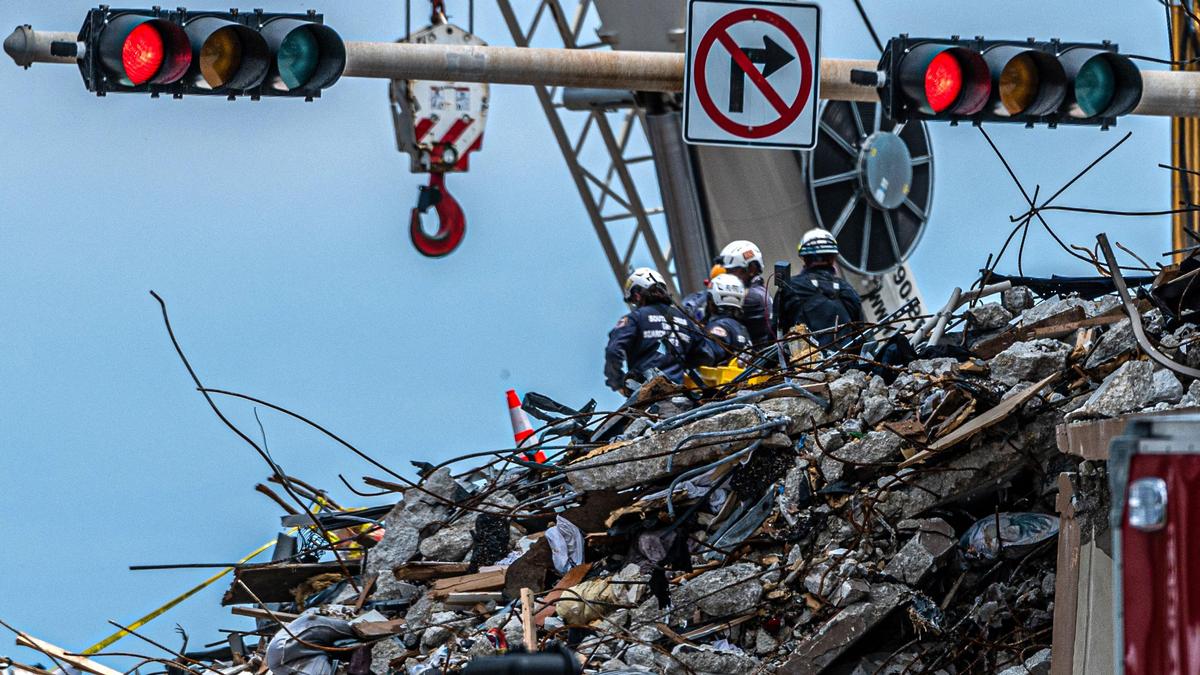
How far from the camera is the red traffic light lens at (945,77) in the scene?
32.0 feet

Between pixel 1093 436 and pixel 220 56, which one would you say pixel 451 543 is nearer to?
pixel 220 56

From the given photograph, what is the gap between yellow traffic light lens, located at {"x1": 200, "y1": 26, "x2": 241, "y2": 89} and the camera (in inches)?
368

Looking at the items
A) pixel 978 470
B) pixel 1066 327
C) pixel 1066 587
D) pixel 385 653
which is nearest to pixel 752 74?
pixel 1066 327

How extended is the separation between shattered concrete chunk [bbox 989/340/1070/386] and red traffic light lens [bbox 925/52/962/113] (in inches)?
54.5

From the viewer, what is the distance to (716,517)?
934 centimetres

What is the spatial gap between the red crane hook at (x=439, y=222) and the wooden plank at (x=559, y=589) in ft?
44.0

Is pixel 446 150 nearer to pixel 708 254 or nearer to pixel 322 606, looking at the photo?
pixel 708 254

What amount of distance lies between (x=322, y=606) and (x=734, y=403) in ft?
8.38

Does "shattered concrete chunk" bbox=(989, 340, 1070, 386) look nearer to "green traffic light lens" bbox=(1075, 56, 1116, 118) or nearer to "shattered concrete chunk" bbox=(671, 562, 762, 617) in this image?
"green traffic light lens" bbox=(1075, 56, 1116, 118)

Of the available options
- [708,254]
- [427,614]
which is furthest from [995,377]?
[708,254]

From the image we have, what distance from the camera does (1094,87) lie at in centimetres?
980

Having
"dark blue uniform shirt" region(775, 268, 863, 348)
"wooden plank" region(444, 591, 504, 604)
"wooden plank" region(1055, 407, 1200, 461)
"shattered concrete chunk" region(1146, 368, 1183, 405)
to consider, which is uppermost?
"dark blue uniform shirt" region(775, 268, 863, 348)

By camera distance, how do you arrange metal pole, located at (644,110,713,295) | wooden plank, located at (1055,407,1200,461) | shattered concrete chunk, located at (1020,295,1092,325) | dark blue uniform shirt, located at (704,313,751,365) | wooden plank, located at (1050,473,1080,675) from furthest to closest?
metal pole, located at (644,110,713,295), dark blue uniform shirt, located at (704,313,751,365), shattered concrete chunk, located at (1020,295,1092,325), wooden plank, located at (1050,473,1080,675), wooden plank, located at (1055,407,1200,461)

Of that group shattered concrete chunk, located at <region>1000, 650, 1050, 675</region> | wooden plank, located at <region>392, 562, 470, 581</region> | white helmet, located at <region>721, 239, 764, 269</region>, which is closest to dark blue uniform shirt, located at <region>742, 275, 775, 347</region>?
white helmet, located at <region>721, 239, 764, 269</region>
